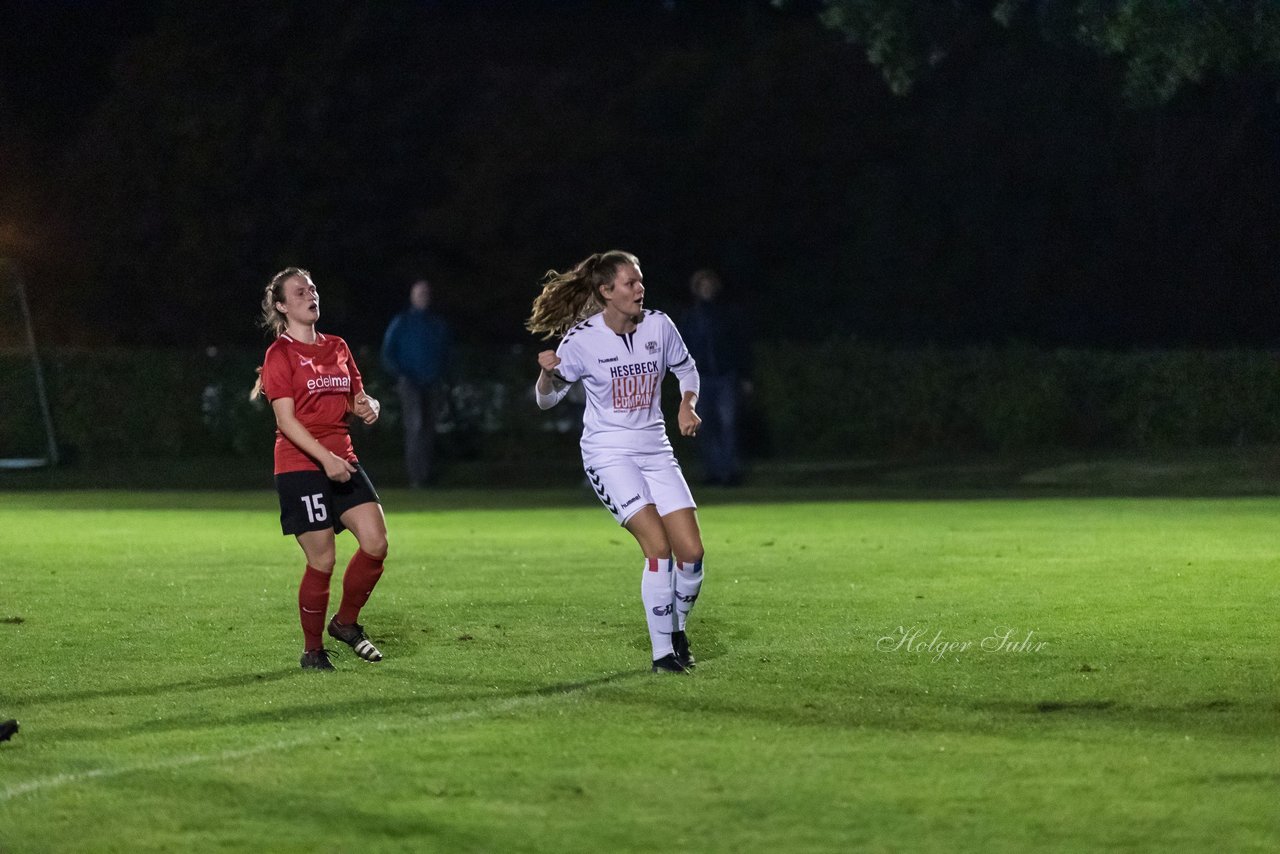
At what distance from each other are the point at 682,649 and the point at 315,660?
170cm

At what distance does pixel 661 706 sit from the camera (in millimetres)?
8062

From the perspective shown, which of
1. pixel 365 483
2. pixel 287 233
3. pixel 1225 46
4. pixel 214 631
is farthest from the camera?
pixel 287 233

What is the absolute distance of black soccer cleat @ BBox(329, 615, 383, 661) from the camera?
9586mm

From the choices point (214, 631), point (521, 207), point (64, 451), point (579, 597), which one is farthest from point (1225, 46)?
point (521, 207)

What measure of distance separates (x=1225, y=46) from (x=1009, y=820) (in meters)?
18.1

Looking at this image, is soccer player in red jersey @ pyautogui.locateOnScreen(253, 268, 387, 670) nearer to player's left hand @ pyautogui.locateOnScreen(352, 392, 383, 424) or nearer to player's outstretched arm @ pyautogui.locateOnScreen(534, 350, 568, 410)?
player's left hand @ pyautogui.locateOnScreen(352, 392, 383, 424)

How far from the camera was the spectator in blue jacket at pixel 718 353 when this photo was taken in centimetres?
2241

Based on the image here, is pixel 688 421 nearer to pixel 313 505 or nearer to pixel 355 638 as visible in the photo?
pixel 313 505

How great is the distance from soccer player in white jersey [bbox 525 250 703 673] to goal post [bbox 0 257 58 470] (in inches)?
799

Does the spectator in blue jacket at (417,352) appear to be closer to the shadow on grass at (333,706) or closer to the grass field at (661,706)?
the grass field at (661,706)

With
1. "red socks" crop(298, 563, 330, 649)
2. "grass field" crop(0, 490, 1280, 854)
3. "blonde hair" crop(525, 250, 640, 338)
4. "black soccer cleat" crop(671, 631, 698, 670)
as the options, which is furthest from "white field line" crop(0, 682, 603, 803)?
"blonde hair" crop(525, 250, 640, 338)

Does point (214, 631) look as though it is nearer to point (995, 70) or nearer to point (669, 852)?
point (669, 852)

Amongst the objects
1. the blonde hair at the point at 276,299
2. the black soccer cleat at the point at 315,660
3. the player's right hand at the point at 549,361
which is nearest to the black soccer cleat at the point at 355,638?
the black soccer cleat at the point at 315,660

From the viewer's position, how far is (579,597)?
12117mm
